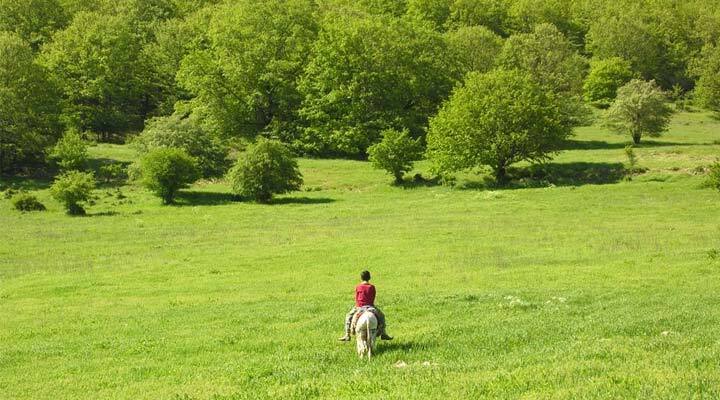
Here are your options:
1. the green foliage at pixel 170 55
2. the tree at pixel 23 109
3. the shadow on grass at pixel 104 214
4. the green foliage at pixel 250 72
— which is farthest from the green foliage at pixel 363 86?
the shadow on grass at pixel 104 214

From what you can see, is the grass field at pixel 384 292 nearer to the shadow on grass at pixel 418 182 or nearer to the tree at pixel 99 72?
the shadow on grass at pixel 418 182

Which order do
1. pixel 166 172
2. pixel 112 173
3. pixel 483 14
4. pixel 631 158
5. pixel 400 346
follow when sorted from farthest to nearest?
pixel 483 14 → pixel 112 173 → pixel 631 158 → pixel 166 172 → pixel 400 346

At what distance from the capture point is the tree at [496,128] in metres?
82.1

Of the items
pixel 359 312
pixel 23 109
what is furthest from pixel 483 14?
pixel 359 312

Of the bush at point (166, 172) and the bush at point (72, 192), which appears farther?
the bush at point (166, 172)

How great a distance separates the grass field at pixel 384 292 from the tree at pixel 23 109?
1710 cm

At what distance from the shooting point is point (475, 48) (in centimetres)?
12825

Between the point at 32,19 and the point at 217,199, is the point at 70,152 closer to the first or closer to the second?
the point at 217,199

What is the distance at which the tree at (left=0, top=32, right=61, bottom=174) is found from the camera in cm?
9019

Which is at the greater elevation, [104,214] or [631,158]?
[631,158]

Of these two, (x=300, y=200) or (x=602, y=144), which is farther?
(x=602, y=144)

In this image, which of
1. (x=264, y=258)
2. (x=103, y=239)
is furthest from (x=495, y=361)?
(x=103, y=239)

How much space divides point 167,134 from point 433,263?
54993 mm

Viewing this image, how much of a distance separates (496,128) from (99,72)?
67.2 m
